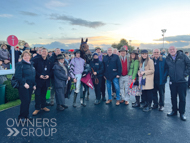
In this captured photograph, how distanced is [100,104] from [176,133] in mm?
2901

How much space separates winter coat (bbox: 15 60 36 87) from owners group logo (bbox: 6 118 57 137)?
112 centimetres

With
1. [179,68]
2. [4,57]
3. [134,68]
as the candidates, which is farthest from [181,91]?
[4,57]

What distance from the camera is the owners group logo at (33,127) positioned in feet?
11.3

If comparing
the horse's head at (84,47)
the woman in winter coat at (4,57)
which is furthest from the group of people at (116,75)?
the woman in winter coat at (4,57)

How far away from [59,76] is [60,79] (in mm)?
125

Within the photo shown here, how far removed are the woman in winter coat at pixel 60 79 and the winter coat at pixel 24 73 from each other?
942 mm

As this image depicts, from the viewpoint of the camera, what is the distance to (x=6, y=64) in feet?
26.7

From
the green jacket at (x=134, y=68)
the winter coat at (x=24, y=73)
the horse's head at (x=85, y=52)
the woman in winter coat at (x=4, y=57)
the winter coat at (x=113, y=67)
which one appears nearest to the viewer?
the winter coat at (x=24, y=73)

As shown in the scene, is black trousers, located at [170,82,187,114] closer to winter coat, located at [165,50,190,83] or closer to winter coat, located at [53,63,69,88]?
winter coat, located at [165,50,190,83]

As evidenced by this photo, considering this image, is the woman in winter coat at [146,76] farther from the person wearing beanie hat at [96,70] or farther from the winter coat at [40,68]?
the winter coat at [40,68]

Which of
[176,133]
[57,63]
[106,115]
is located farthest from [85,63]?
[176,133]

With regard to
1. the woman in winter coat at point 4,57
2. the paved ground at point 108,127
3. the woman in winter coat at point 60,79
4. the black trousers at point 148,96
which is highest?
the woman in winter coat at point 4,57

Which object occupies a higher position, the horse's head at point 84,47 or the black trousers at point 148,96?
the horse's head at point 84,47

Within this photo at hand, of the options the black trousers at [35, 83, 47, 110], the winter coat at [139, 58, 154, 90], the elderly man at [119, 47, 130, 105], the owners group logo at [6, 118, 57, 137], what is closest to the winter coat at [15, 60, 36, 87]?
the black trousers at [35, 83, 47, 110]
